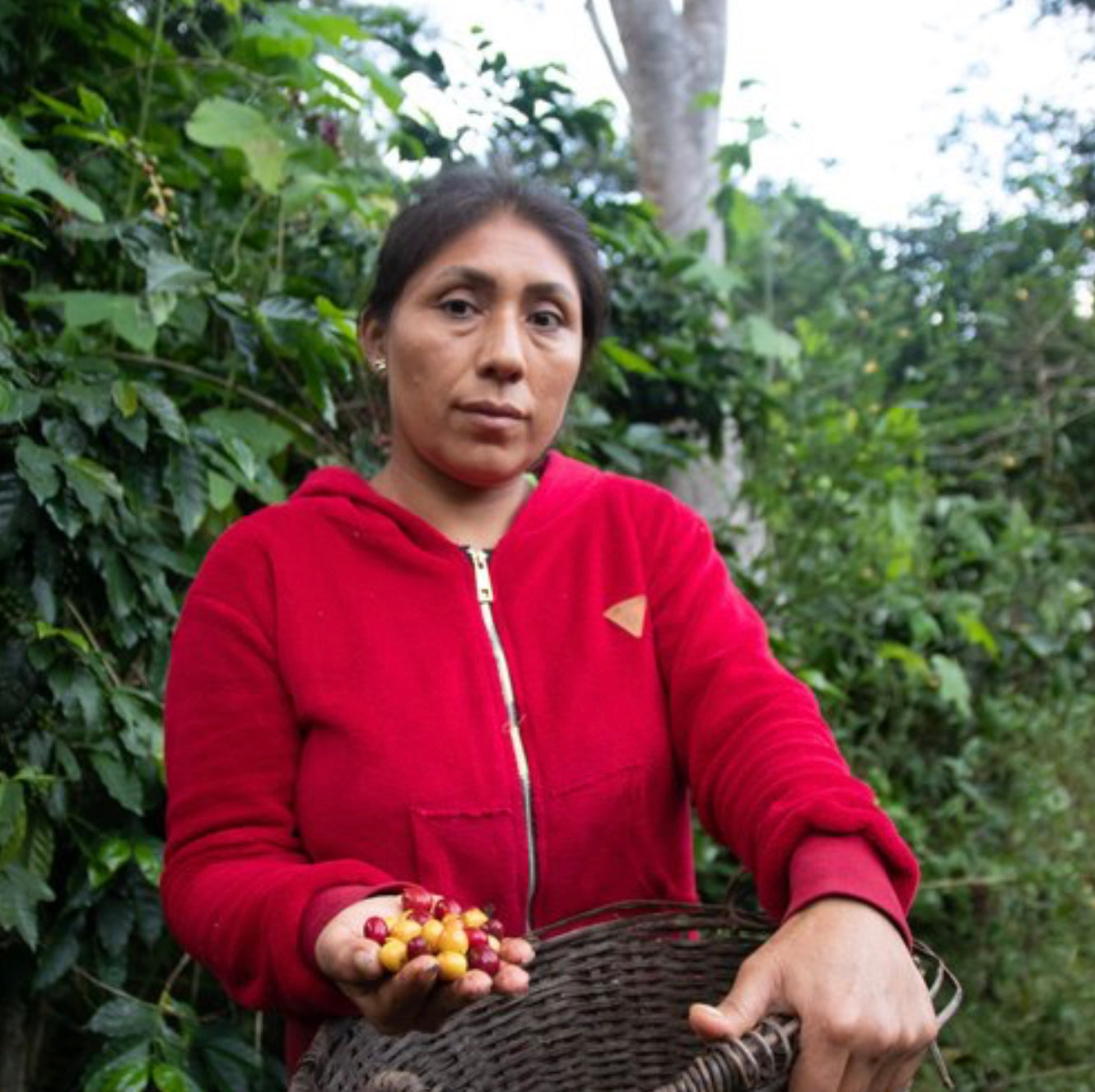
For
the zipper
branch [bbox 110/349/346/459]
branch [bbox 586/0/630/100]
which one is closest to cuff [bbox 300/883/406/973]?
the zipper

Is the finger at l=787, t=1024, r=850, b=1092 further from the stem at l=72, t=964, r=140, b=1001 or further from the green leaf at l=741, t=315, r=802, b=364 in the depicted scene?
the green leaf at l=741, t=315, r=802, b=364

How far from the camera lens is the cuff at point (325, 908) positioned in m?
1.09

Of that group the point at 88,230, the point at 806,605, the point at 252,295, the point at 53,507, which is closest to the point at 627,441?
the point at 806,605

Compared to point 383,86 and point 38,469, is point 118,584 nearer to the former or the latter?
point 38,469

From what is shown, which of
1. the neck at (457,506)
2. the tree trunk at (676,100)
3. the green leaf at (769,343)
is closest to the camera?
the neck at (457,506)

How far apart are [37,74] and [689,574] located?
1.53m

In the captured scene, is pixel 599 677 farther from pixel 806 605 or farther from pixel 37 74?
pixel 806 605

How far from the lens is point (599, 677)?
1.41m

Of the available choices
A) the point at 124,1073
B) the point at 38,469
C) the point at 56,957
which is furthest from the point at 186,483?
the point at 124,1073

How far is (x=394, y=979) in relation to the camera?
96 centimetres

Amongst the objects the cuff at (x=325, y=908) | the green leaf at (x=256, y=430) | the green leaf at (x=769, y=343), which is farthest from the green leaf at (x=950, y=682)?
the cuff at (x=325, y=908)

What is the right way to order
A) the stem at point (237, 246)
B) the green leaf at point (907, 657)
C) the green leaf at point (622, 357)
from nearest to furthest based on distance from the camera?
the stem at point (237, 246) < the green leaf at point (622, 357) < the green leaf at point (907, 657)

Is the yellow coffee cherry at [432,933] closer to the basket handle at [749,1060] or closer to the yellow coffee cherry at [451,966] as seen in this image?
the yellow coffee cherry at [451,966]

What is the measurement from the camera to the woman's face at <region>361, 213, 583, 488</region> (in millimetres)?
1414
